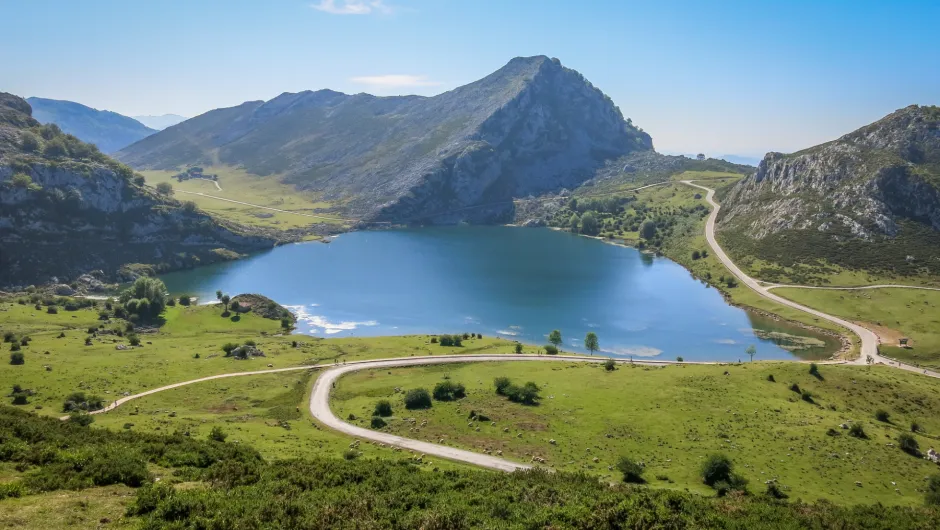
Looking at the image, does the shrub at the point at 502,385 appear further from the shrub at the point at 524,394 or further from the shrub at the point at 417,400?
the shrub at the point at 417,400

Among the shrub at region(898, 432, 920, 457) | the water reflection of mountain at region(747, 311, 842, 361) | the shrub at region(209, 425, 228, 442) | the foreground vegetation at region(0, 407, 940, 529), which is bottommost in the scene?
the water reflection of mountain at region(747, 311, 842, 361)

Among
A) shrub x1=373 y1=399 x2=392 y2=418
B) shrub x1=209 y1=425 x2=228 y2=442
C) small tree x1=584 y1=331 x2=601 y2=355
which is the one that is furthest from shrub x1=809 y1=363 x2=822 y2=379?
shrub x1=209 y1=425 x2=228 y2=442

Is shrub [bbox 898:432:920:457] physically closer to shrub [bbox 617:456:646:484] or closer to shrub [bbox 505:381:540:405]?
shrub [bbox 617:456:646:484]

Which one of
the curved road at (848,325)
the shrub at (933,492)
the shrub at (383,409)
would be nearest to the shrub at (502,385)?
the shrub at (383,409)

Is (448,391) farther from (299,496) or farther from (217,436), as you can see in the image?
(299,496)

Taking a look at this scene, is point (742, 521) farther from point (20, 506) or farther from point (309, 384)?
point (309, 384)
